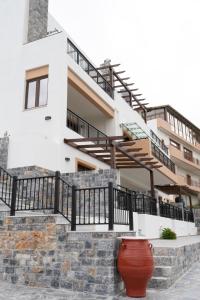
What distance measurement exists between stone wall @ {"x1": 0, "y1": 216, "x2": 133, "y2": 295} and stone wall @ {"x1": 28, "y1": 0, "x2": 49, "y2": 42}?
11.3m

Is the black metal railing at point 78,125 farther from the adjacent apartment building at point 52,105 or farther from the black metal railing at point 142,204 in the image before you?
the black metal railing at point 142,204

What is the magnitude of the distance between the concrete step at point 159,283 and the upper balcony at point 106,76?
1137 centimetres

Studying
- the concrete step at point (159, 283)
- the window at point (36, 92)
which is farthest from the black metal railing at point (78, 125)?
the concrete step at point (159, 283)

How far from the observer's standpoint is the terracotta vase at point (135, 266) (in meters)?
5.97

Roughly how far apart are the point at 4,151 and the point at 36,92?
3322 millimetres

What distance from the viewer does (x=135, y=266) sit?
19.6ft

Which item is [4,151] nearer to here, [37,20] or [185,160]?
[37,20]

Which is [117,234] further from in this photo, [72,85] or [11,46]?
[11,46]

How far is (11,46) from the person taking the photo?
15.6 m

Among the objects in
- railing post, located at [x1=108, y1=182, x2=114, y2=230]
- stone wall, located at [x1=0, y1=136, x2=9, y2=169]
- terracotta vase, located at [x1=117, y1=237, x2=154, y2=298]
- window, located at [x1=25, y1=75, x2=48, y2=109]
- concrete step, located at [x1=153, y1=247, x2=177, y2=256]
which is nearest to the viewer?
terracotta vase, located at [x1=117, y1=237, x2=154, y2=298]

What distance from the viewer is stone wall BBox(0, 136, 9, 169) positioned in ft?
40.8

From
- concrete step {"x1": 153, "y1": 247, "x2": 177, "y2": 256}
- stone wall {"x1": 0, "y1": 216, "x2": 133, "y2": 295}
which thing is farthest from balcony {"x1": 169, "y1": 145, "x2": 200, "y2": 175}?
stone wall {"x1": 0, "y1": 216, "x2": 133, "y2": 295}

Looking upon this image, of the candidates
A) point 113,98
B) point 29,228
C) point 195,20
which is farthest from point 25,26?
point 29,228

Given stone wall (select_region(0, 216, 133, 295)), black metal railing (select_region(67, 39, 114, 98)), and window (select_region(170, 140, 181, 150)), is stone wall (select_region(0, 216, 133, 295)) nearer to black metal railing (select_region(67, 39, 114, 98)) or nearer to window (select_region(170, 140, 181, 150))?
black metal railing (select_region(67, 39, 114, 98))
